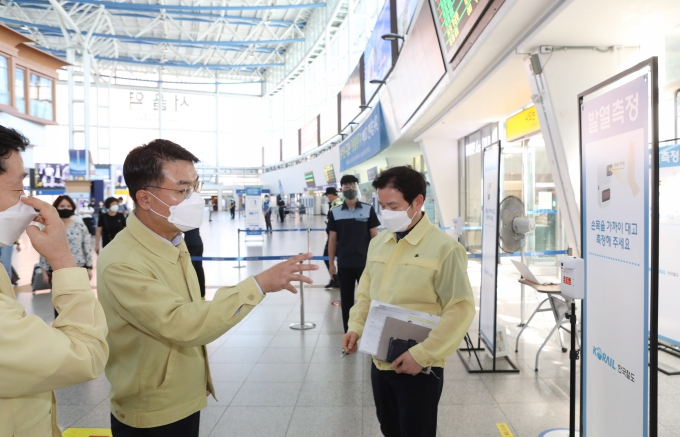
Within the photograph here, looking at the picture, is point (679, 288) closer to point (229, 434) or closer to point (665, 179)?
point (665, 179)

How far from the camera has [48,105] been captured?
1642cm

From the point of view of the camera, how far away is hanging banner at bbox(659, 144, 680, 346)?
415cm

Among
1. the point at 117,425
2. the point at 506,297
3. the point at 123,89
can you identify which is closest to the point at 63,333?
the point at 117,425

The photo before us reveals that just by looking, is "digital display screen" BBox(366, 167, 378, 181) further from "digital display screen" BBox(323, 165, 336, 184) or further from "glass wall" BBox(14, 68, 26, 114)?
"glass wall" BBox(14, 68, 26, 114)

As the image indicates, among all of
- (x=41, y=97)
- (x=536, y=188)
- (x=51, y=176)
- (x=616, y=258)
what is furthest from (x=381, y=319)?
(x=51, y=176)

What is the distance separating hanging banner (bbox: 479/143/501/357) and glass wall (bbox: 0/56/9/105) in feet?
51.0

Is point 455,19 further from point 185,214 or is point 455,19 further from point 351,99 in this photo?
point 351,99

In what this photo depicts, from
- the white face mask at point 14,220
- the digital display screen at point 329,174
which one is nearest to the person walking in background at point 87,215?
the white face mask at point 14,220

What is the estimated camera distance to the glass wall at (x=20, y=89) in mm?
14383

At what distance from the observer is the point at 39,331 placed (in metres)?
0.98

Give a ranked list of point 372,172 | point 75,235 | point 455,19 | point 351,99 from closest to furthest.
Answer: point 75,235, point 455,19, point 351,99, point 372,172

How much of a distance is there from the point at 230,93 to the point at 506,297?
43.2m

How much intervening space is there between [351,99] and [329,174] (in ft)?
24.3

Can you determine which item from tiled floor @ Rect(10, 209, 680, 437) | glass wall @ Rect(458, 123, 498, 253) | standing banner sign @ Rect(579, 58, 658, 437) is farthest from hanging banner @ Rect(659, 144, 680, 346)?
glass wall @ Rect(458, 123, 498, 253)
